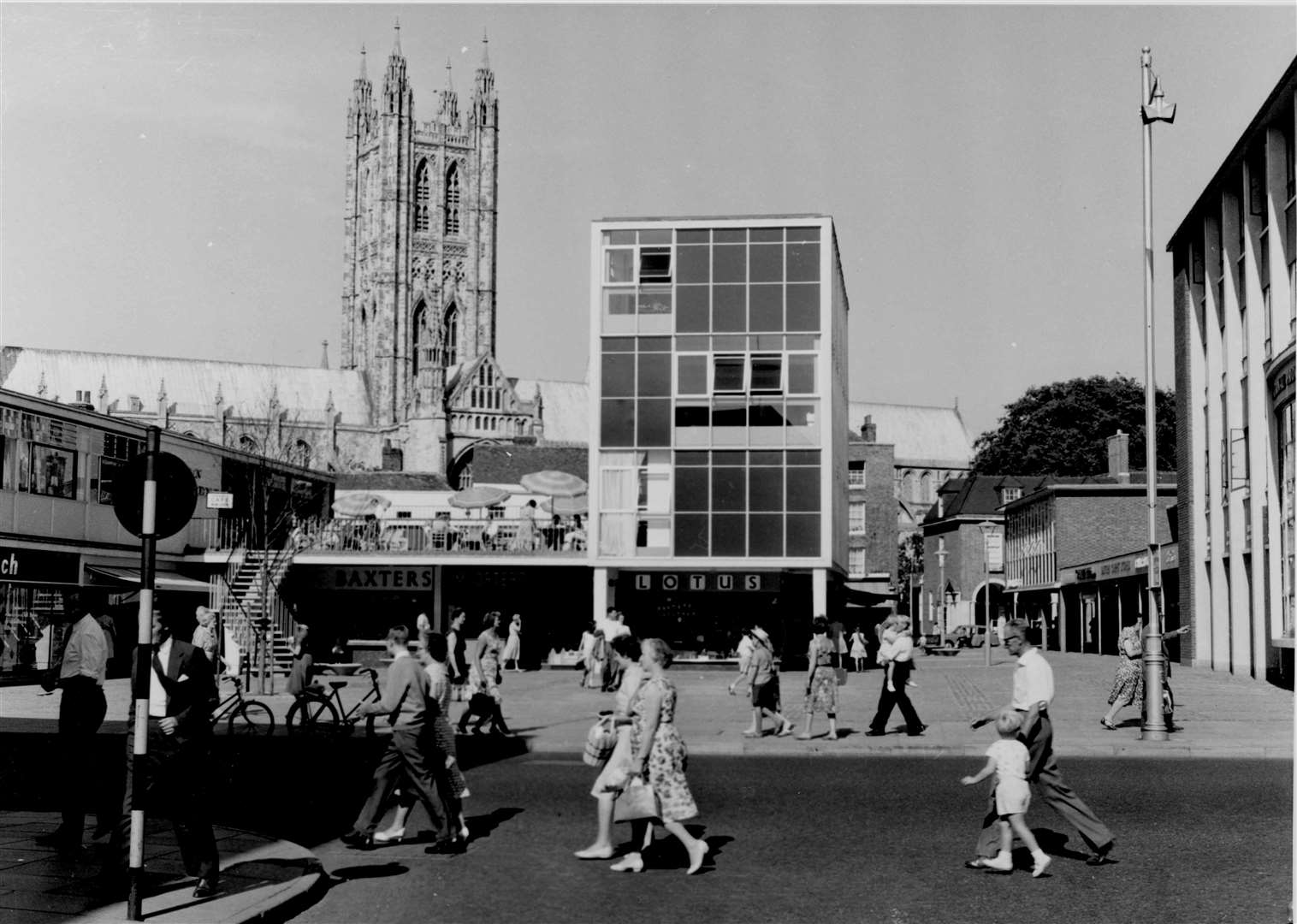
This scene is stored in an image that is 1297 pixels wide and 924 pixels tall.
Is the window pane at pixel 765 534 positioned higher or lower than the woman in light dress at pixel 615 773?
higher

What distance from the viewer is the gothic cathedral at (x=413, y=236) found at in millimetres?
139375

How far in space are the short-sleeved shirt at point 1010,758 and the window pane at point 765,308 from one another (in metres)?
32.6

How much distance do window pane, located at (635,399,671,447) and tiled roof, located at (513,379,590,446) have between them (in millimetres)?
102679

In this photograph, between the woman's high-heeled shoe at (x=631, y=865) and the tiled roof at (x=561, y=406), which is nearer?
the woman's high-heeled shoe at (x=631, y=865)

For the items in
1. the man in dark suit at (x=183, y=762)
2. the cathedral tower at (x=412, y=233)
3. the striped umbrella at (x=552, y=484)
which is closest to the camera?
the man in dark suit at (x=183, y=762)

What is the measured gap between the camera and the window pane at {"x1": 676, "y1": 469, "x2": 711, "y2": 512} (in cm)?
4216

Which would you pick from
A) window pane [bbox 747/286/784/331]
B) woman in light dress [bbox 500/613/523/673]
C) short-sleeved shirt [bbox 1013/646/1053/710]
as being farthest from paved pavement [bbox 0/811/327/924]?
window pane [bbox 747/286/784/331]

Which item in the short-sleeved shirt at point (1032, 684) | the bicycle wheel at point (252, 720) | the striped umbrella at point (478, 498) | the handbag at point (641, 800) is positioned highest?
the striped umbrella at point (478, 498)

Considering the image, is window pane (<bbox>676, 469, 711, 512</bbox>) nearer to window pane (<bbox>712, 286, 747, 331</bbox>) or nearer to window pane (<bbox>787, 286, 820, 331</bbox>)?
window pane (<bbox>712, 286, 747, 331</bbox>)

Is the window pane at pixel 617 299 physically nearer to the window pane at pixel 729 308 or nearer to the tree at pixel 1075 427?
the window pane at pixel 729 308

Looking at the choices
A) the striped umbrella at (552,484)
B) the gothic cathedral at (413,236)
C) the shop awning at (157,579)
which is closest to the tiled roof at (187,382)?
the gothic cathedral at (413,236)

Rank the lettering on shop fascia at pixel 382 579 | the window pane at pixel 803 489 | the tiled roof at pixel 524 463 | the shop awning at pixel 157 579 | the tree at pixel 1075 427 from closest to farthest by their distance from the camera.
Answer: the shop awning at pixel 157 579
the window pane at pixel 803 489
the lettering on shop fascia at pixel 382 579
the tiled roof at pixel 524 463
the tree at pixel 1075 427

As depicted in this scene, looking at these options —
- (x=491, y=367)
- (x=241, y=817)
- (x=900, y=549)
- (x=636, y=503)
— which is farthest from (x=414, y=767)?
(x=491, y=367)

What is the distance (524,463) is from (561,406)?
70315 millimetres
